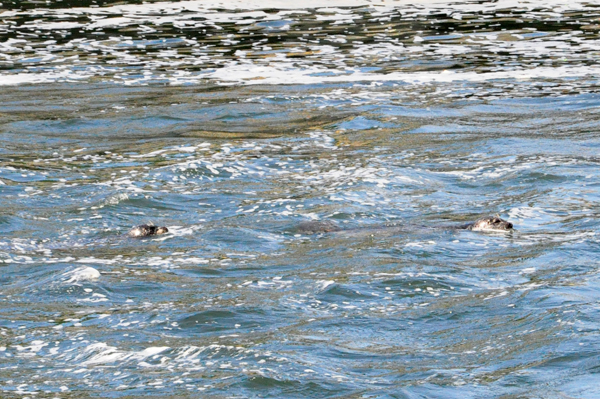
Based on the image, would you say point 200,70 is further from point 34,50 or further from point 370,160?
point 370,160

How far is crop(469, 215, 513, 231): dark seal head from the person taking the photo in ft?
30.9

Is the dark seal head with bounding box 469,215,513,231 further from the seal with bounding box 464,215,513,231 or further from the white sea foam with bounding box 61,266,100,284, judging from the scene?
the white sea foam with bounding box 61,266,100,284

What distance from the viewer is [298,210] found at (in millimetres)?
10469

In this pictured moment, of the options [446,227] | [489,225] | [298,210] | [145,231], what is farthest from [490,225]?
[145,231]

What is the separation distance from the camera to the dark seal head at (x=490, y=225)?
941cm

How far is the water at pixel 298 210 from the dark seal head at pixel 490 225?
0.48 ft

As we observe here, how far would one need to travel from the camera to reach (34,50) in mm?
20141

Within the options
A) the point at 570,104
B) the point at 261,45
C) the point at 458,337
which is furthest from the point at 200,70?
the point at 458,337

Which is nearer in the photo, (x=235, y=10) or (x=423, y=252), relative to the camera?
(x=423, y=252)

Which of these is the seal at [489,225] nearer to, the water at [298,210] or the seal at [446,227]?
the seal at [446,227]

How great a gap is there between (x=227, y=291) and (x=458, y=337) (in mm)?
1909

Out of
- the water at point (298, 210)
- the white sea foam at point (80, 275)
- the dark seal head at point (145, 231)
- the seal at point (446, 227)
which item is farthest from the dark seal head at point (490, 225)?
the white sea foam at point (80, 275)

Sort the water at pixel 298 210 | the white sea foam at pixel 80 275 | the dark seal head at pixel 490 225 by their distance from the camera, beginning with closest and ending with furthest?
the water at pixel 298 210, the white sea foam at pixel 80 275, the dark seal head at pixel 490 225

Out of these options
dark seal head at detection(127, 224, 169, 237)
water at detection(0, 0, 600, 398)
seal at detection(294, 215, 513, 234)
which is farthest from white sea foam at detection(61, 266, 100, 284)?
seal at detection(294, 215, 513, 234)
